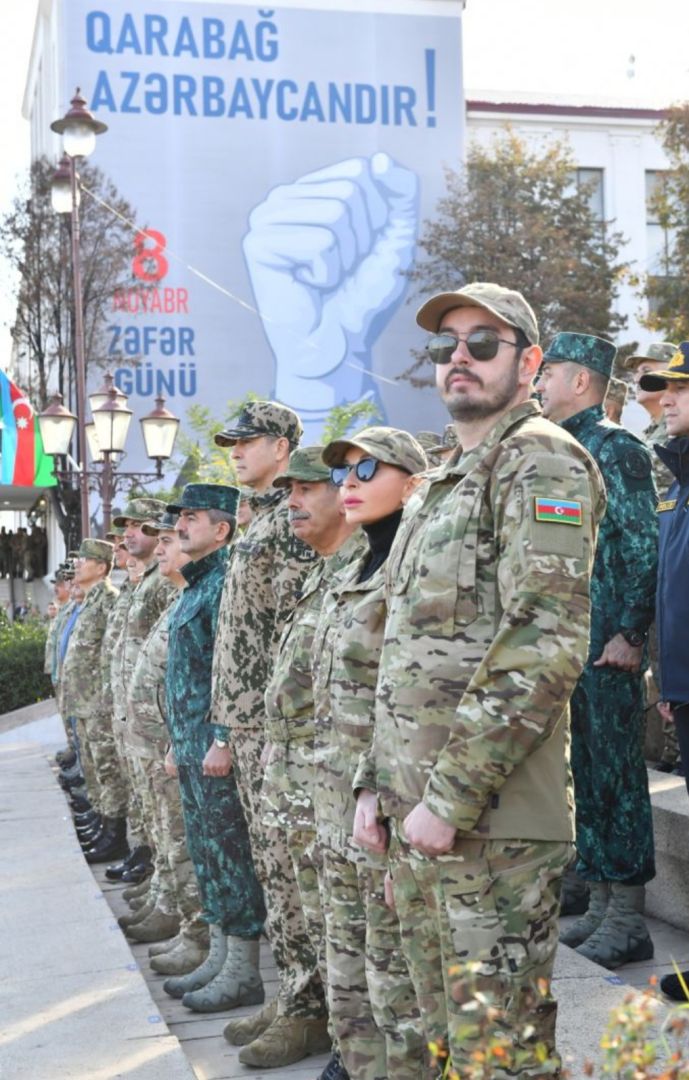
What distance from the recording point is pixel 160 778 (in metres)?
6.93

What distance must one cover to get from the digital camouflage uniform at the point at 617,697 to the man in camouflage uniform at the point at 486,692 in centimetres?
187

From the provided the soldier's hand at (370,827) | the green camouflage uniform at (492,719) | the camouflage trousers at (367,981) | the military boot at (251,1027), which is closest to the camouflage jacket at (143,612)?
the military boot at (251,1027)

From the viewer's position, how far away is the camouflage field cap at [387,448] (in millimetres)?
3979

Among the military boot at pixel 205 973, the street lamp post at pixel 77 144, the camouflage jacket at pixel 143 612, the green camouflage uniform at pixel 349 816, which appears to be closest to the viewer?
the green camouflage uniform at pixel 349 816

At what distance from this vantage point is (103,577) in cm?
1164

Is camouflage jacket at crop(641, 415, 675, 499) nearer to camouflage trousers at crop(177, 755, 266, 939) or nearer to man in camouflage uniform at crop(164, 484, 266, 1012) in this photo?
man in camouflage uniform at crop(164, 484, 266, 1012)

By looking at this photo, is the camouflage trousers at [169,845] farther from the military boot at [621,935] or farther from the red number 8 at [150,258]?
the red number 8 at [150,258]

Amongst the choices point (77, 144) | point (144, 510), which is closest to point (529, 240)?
point (77, 144)

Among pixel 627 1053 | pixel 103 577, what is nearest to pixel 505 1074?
pixel 627 1053

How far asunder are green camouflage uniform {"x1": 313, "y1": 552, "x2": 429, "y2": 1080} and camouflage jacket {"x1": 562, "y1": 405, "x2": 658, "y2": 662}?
1.43 metres

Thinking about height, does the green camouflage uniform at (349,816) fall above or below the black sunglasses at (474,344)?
below

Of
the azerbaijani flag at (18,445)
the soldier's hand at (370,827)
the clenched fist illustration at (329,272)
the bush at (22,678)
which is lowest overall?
the bush at (22,678)

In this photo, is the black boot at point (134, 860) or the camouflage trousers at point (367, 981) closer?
the camouflage trousers at point (367, 981)

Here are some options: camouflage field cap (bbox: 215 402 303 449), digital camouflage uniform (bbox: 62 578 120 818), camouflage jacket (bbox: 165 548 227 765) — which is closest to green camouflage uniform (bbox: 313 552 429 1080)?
camouflage field cap (bbox: 215 402 303 449)
